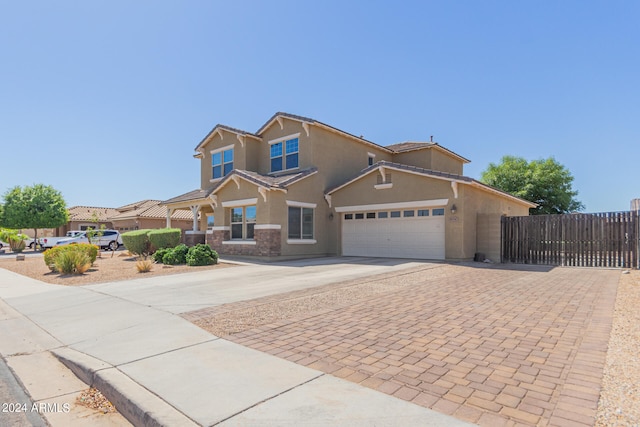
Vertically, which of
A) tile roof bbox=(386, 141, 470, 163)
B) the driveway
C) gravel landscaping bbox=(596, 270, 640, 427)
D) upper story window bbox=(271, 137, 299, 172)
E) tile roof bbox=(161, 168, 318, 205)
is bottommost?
the driveway

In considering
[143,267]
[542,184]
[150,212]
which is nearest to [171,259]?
[143,267]

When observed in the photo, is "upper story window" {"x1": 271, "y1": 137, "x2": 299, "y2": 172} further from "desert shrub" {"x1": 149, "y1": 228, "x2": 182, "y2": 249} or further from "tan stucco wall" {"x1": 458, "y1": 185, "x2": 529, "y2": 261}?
"tan stucco wall" {"x1": 458, "y1": 185, "x2": 529, "y2": 261}

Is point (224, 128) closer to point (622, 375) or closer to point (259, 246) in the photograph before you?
point (259, 246)

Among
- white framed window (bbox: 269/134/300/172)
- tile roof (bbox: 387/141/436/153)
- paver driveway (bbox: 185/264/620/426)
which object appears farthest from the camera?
tile roof (bbox: 387/141/436/153)

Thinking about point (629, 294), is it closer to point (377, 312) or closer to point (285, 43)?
point (377, 312)

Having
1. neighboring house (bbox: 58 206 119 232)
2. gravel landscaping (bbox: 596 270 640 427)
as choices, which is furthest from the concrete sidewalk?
neighboring house (bbox: 58 206 119 232)

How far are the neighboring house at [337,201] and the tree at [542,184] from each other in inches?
465

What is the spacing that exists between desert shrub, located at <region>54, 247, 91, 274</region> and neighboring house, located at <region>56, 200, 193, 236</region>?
2011 centimetres

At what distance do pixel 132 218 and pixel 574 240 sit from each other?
122ft

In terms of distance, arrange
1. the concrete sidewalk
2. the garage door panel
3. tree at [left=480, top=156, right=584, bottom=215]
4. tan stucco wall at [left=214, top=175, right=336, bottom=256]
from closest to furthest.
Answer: the concrete sidewalk → the garage door panel → tan stucco wall at [left=214, top=175, right=336, bottom=256] → tree at [left=480, top=156, right=584, bottom=215]

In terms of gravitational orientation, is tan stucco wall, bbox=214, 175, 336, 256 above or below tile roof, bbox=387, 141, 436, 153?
below

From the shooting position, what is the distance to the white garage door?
1650 cm

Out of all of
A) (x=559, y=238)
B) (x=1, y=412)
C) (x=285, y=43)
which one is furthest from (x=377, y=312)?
(x=285, y=43)

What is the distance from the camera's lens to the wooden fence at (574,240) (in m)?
14.1
